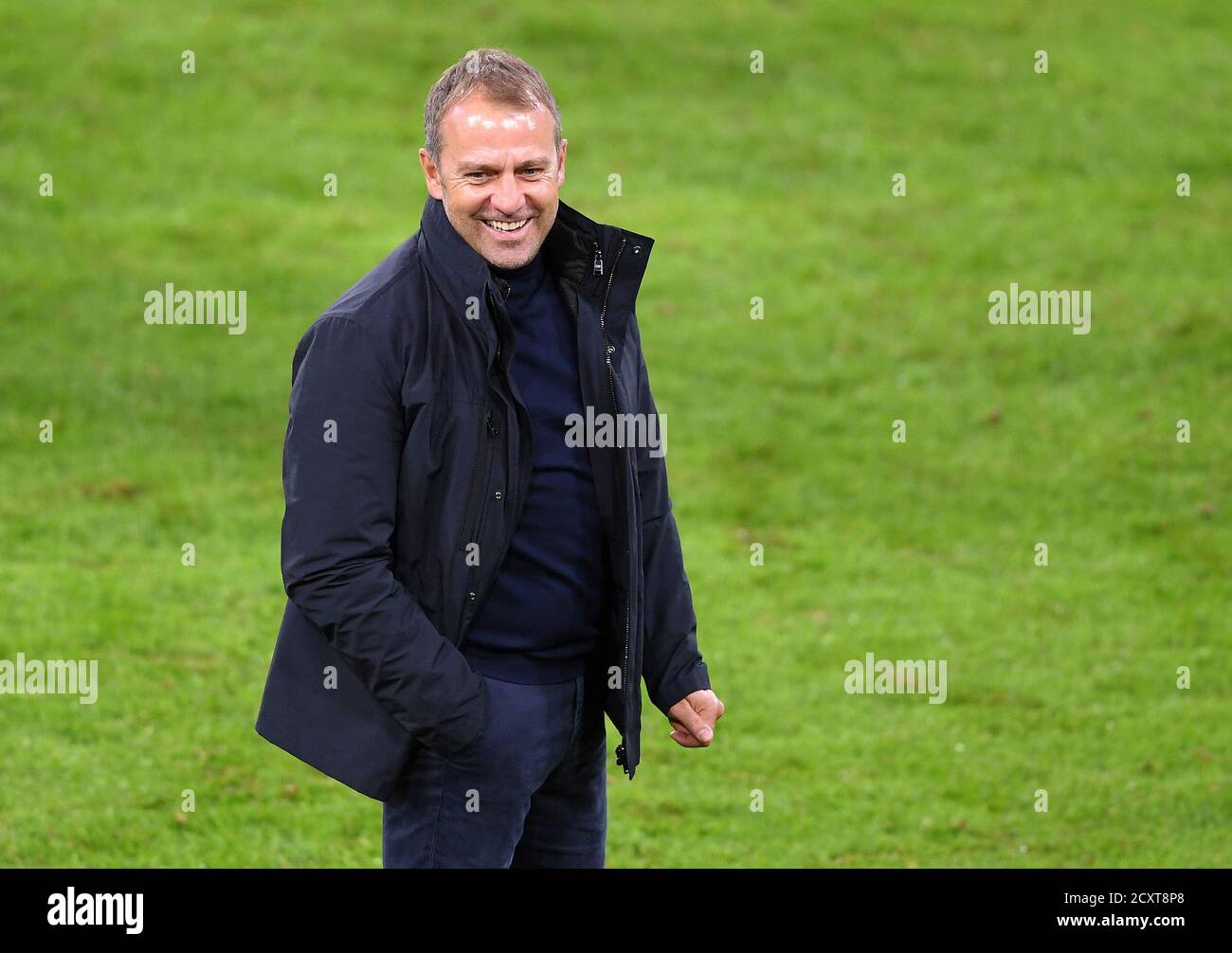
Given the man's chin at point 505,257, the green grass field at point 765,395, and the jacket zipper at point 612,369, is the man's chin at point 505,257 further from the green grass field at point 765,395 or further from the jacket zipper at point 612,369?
the green grass field at point 765,395

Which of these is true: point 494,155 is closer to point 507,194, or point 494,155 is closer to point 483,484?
point 507,194

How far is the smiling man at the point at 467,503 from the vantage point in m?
3.57

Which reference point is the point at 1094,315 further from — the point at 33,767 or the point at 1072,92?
the point at 33,767

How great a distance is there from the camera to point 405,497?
3.67 metres

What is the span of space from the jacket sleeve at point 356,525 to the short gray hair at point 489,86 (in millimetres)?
558

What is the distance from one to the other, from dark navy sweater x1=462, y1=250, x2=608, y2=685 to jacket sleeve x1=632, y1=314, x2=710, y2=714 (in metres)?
0.33

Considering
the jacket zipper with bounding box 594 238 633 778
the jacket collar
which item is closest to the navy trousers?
the jacket zipper with bounding box 594 238 633 778

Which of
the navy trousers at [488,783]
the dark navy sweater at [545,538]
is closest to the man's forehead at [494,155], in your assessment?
the dark navy sweater at [545,538]

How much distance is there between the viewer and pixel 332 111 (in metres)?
15.5

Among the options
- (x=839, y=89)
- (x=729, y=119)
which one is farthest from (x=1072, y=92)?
(x=729, y=119)

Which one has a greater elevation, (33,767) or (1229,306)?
(1229,306)

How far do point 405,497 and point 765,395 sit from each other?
8650 millimetres

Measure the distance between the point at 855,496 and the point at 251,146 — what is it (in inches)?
283
